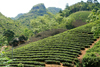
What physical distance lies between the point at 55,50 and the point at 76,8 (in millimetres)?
64488

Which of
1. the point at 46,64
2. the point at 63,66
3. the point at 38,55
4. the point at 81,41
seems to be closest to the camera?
the point at 63,66

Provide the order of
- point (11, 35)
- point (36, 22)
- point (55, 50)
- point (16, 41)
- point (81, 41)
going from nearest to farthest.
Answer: point (55, 50), point (81, 41), point (16, 41), point (11, 35), point (36, 22)

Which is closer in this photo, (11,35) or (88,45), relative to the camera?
(88,45)

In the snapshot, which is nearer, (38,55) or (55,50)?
(38,55)

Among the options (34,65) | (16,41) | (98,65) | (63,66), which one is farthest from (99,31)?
(16,41)

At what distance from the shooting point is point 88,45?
16.8 meters

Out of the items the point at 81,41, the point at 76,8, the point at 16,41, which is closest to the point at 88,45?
the point at 81,41

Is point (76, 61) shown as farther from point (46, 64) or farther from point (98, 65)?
point (46, 64)

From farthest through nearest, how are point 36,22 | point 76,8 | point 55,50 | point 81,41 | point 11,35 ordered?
point 76,8, point 36,22, point 11,35, point 81,41, point 55,50

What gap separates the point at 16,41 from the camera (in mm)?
32344

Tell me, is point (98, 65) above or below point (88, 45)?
below

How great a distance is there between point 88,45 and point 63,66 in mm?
7174

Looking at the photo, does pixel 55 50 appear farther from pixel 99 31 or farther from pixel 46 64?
pixel 99 31

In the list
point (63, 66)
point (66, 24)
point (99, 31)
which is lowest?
point (63, 66)
